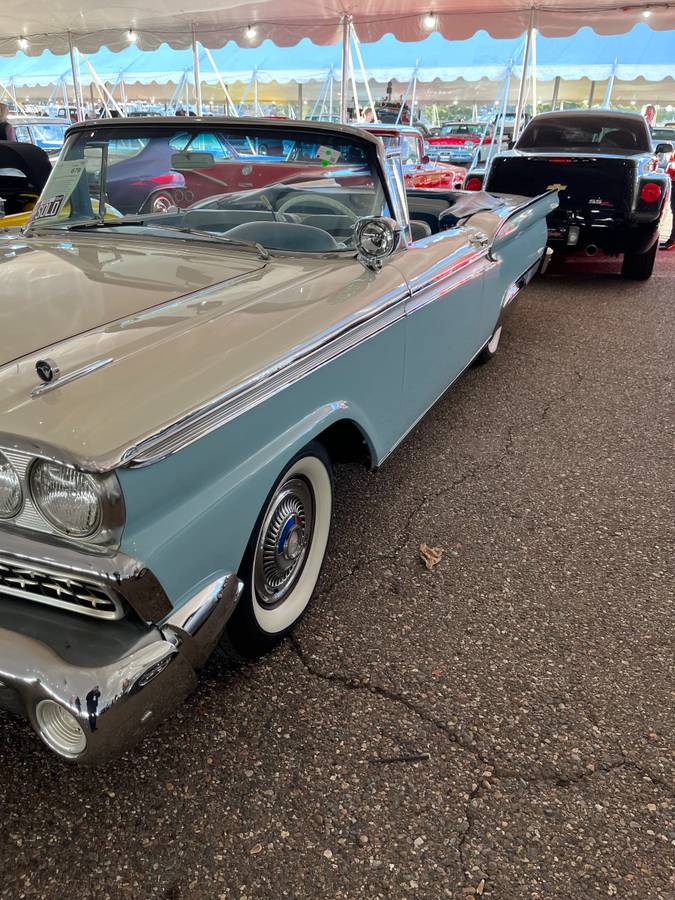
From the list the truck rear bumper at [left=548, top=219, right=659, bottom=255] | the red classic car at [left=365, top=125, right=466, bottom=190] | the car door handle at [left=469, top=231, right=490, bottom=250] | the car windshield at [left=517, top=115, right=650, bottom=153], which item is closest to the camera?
the car door handle at [left=469, top=231, right=490, bottom=250]

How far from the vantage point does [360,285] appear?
2354 millimetres

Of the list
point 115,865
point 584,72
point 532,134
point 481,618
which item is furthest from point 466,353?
point 584,72

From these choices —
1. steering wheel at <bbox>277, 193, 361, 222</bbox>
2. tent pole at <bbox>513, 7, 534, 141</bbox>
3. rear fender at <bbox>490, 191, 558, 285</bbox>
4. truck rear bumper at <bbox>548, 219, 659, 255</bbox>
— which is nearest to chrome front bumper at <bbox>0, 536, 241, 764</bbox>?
steering wheel at <bbox>277, 193, 361, 222</bbox>

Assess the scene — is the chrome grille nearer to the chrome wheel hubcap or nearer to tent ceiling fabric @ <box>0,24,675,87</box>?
the chrome wheel hubcap

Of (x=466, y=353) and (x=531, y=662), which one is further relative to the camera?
(x=466, y=353)

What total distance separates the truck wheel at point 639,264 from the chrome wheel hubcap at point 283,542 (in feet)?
20.2

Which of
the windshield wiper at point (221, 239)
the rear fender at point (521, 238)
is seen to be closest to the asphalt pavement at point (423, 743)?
the windshield wiper at point (221, 239)

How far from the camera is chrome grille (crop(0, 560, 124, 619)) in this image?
55.7 inches

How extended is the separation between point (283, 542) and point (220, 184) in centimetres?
161

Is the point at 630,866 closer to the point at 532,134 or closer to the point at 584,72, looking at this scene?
the point at 532,134

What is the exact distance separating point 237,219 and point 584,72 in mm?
19847

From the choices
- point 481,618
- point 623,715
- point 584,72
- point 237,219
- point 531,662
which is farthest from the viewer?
point 584,72

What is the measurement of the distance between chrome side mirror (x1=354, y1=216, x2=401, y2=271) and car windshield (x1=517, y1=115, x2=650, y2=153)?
19.2 feet

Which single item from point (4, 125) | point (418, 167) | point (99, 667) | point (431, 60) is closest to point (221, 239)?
point (99, 667)
